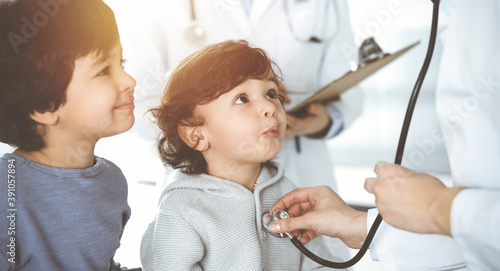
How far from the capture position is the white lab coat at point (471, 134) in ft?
1.45

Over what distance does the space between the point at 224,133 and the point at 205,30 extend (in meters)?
0.41

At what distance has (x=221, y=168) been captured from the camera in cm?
75

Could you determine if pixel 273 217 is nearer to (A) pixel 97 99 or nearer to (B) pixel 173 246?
(B) pixel 173 246

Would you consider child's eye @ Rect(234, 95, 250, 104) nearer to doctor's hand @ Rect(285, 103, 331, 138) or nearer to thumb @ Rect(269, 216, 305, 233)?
thumb @ Rect(269, 216, 305, 233)

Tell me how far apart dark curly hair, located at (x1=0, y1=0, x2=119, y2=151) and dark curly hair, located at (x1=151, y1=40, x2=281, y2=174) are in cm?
19

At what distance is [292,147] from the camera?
114cm

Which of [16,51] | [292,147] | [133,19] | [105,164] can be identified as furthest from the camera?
[292,147]

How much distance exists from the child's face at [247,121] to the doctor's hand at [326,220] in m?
0.12

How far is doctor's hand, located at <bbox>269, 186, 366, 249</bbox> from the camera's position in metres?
0.66

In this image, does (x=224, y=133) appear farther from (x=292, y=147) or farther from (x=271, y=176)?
(x=292, y=147)

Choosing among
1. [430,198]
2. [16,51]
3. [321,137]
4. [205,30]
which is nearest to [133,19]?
[205,30]

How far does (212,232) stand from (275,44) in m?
0.67

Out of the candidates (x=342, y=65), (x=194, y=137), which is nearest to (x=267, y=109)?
(x=194, y=137)

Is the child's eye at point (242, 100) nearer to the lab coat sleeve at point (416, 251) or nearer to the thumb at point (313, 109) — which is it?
the lab coat sleeve at point (416, 251)
